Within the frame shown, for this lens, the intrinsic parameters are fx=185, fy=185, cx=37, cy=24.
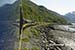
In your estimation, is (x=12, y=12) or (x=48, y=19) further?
(x=48, y=19)

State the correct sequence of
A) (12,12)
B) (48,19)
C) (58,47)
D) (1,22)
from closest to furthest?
(1,22), (12,12), (58,47), (48,19)

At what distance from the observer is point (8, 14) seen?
0.98 meters

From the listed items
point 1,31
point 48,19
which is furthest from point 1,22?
point 48,19

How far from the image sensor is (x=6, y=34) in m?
0.99

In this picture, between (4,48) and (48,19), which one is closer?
(4,48)

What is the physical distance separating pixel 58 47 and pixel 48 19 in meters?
21.5

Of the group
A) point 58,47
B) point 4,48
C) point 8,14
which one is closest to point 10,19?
point 8,14

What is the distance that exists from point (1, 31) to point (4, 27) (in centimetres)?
4

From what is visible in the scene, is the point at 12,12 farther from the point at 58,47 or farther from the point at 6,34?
the point at 58,47

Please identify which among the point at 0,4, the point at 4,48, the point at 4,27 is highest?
the point at 0,4

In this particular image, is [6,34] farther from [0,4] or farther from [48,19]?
[48,19]

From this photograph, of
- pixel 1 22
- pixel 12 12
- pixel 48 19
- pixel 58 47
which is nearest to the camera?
pixel 1 22

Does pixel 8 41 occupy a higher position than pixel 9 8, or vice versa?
pixel 9 8

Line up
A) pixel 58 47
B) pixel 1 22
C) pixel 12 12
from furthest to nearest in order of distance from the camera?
pixel 58 47 → pixel 12 12 → pixel 1 22
